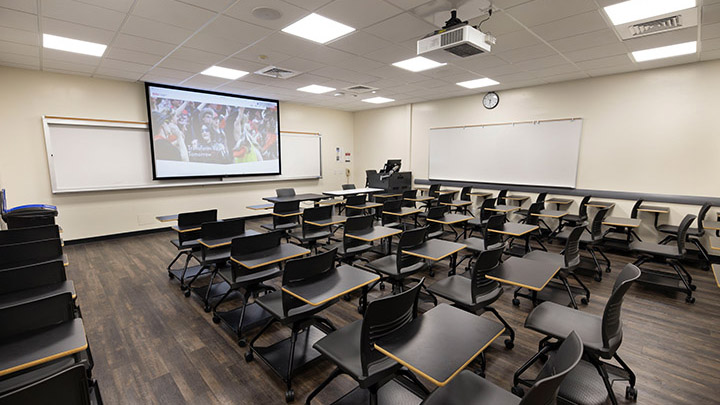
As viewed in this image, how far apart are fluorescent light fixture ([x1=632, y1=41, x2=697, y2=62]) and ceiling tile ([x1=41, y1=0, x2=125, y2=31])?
6.53m

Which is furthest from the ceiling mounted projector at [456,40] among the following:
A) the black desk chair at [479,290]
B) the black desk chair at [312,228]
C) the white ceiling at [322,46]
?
the black desk chair at [312,228]

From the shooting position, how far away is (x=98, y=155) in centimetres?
579

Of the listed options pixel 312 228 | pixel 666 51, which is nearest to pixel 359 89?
pixel 312 228

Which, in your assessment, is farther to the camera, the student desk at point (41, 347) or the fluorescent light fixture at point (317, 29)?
the fluorescent light fixture at point (317, 29)

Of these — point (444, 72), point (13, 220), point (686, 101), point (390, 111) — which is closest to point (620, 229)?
point (686, 101)

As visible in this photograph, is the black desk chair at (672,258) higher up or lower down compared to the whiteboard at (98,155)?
lower down

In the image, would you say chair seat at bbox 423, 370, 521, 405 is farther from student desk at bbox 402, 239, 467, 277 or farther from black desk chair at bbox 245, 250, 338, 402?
student desk at bbox 402, 239, 467, 277

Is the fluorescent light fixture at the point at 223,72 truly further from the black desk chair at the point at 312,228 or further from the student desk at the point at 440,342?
the student desk at the point at 440,342

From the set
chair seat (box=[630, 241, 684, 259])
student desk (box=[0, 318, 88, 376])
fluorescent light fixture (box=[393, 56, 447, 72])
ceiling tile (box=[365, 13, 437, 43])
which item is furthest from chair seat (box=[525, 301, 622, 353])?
fluorescent light fixture (box=[393, 56, 447, 72])

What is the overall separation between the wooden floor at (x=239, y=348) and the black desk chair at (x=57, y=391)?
1.12 m

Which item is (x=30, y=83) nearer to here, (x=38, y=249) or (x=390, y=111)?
(x=38, y=249)

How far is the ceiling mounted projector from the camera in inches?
115

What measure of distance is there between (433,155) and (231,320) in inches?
257

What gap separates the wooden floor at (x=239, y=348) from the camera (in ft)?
7.19
